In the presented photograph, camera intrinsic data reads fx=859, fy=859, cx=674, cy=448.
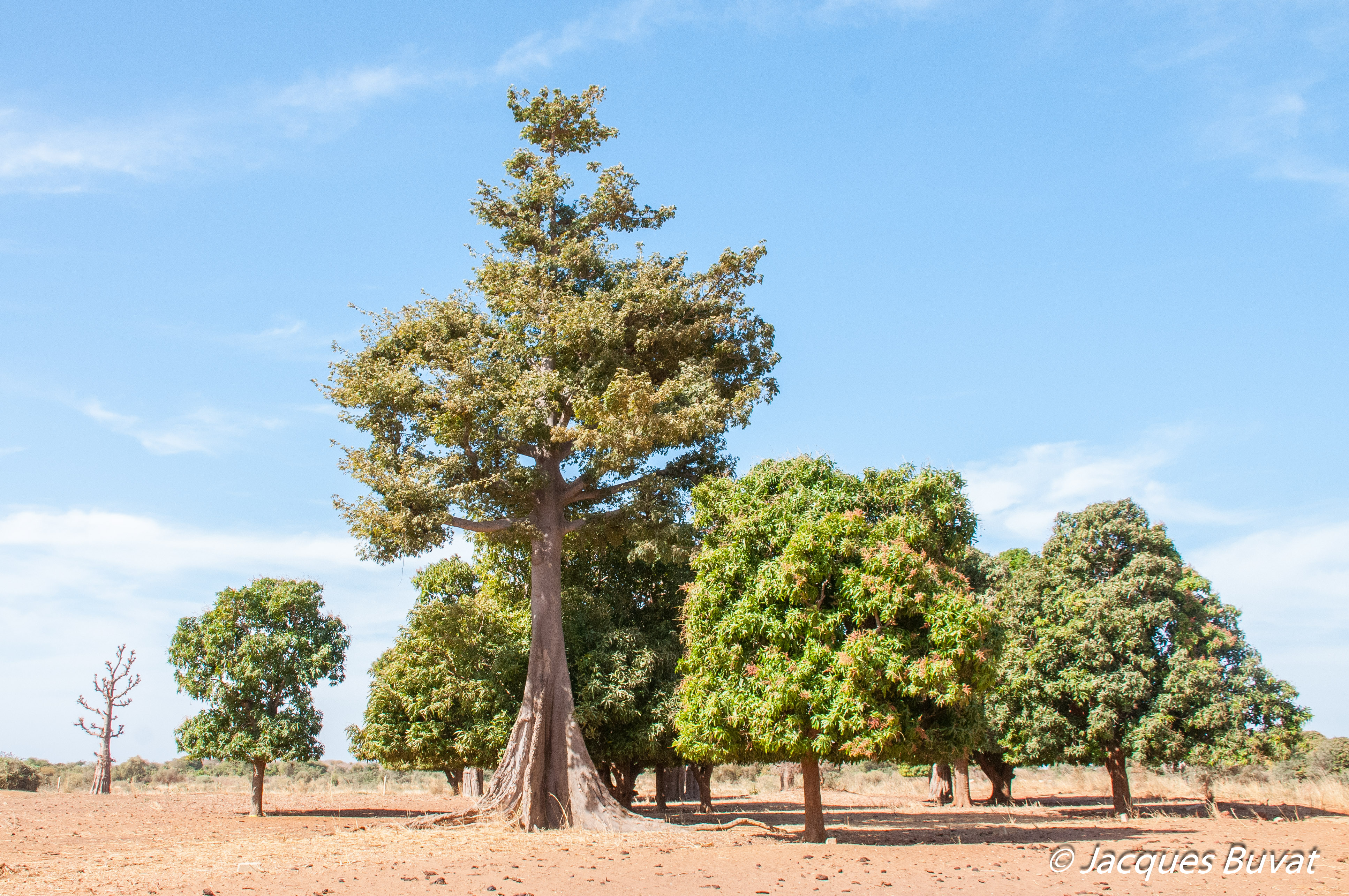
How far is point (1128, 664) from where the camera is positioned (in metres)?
26.5

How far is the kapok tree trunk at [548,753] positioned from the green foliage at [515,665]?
180cm

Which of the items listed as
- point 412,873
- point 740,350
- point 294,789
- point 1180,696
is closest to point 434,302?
point 740,350

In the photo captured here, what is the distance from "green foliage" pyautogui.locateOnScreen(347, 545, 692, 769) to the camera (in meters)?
25.4

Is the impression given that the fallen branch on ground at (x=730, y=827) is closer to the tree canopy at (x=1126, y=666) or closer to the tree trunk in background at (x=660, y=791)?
the tree canopy at (x=1126, y=666)

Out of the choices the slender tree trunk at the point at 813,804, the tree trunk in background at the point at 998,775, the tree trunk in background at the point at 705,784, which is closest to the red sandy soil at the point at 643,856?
the slender tree trunk at the point at 813,804

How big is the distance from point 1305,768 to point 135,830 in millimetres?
51627

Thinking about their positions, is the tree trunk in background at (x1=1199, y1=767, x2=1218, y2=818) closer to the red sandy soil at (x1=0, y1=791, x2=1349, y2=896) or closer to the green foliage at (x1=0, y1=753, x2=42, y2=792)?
the red sandy soil at (x1=0, y1=791, x2=1349, y2=896)

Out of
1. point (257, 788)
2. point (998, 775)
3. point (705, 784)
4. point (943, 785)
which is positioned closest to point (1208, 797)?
point (998, 775)

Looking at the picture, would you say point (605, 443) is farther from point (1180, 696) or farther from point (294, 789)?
point (294, 789)

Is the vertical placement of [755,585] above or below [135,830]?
above

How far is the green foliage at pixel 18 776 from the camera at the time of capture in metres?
46.3

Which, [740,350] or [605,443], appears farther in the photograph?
[740,350]

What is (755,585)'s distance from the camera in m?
18.1

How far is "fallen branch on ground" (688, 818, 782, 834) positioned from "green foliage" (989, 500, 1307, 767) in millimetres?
10651
